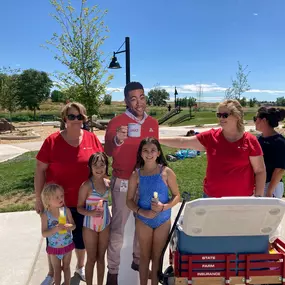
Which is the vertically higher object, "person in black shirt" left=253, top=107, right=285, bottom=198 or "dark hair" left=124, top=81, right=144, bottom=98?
"dark hair" left=124, top=81, right=144, bottom=98

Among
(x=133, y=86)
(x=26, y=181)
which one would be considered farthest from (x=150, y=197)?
(x=26, y=181)

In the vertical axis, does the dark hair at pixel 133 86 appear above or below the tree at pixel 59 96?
below

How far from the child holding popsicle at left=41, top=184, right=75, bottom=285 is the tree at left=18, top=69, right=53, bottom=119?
51.5m

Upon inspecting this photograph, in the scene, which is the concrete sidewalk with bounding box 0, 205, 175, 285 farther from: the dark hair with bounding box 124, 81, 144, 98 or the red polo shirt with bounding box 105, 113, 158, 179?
the dark hair with bounding box 124, 81, 144, 98

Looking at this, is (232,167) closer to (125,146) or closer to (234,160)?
(234,160)

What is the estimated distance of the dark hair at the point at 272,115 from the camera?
3186 mm

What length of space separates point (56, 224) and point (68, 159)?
585 millimetres

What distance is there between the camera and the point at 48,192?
265cm

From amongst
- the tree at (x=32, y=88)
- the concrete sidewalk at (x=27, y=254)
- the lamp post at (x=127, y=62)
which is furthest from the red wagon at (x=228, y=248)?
the tree at (x=32, y=88)

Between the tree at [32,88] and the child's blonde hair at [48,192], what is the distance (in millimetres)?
51501

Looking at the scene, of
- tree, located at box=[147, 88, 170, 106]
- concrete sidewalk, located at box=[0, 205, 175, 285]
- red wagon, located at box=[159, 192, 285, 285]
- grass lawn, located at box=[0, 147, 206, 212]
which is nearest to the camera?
red wagon, located at box=[159, 192, 285, 285]

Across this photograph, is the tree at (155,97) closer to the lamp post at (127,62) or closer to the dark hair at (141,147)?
the lamp post at (127,62)

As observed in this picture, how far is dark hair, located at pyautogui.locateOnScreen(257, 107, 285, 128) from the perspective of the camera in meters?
3.19

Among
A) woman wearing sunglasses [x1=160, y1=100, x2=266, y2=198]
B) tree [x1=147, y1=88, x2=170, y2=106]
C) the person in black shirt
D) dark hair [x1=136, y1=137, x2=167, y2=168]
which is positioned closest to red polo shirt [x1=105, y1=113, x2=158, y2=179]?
dark hair [x1=136, y1=137, x2=167, y2=168]
